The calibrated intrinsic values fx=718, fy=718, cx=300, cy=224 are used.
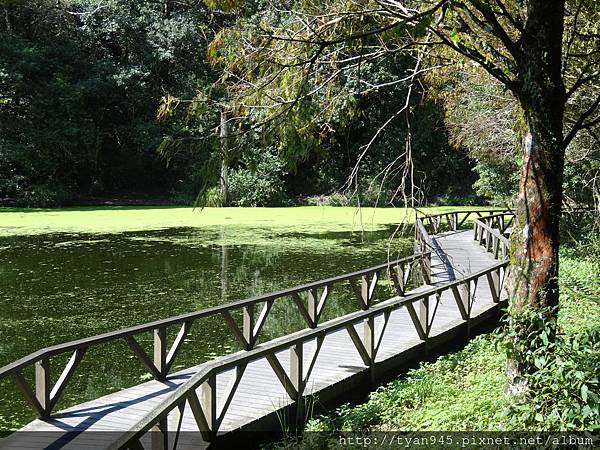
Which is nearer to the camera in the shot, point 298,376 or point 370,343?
point 298,376

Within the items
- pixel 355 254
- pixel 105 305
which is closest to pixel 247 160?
pixel 105 305

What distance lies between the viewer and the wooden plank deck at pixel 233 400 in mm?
6242

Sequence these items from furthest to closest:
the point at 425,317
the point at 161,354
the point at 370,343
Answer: the point at 425,317, the point at 370,343, the point at 161,354

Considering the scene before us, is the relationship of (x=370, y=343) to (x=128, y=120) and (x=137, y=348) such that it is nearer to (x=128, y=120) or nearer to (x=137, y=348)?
(x=137, y=348)

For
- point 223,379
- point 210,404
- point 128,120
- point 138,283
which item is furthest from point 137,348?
point 128,120

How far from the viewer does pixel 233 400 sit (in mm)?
7387

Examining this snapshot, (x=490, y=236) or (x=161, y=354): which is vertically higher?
(x=490, y=236)

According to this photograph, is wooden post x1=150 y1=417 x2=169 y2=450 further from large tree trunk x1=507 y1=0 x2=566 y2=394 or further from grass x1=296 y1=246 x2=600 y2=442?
large tree trunk x1=507 y1=0 x2=566 y2=394

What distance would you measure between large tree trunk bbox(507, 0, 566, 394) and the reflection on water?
115 centimetres

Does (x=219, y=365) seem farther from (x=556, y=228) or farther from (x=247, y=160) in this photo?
(x=556, y=228)

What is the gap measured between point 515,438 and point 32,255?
54.7 feet

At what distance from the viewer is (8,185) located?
3522 cm

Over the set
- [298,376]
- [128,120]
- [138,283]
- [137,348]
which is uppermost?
[128,120]

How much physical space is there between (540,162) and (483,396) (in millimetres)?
2402
